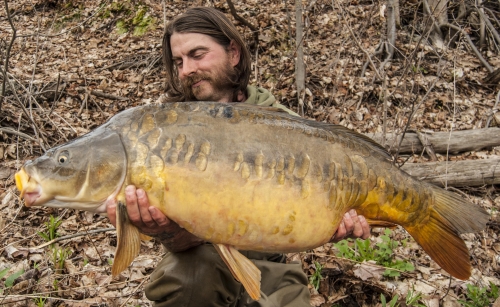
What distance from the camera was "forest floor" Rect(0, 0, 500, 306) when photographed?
263 centimetres

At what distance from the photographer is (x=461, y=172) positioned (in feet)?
11.7

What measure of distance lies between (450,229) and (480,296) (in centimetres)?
79

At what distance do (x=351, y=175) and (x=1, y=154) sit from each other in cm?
317

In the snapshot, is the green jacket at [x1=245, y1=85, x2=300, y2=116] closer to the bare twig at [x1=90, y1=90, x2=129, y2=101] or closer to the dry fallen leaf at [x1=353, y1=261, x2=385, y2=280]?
the dry fallen leaf at [x1=353, y1=261, x2=385, y2=280]

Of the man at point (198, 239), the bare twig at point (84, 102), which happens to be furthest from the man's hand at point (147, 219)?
the bare twig at point (84, 102)

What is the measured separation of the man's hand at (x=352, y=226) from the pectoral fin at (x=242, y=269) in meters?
0.41

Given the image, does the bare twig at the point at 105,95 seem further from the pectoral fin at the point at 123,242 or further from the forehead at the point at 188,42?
the pectoral fin at the point at 123,242

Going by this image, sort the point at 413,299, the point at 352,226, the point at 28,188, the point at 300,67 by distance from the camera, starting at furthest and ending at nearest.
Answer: the point at 300,67, the point at 413,299, the point at 352,226, the point at 28,188

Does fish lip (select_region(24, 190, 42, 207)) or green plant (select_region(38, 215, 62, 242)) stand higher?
fish lip (select_region(24, 190, 42, 207))

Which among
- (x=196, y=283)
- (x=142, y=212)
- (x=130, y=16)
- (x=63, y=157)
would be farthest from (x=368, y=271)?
(x=130, y=16)

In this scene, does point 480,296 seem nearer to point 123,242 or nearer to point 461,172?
point 461,172

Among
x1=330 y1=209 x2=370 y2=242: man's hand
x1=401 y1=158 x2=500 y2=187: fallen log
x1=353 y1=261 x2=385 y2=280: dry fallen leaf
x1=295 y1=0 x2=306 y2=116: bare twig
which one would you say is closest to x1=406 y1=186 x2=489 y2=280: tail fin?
x1=330 y1=209 x2=370 y2=242: man's hand

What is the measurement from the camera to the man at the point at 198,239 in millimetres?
1847

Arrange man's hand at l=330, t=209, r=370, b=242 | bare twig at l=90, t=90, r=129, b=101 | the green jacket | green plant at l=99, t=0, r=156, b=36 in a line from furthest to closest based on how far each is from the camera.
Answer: green plant at l=99, t=0, r=156, b=36 < bare twig at l=90, t=90, r=129, b=101 < the green jacket < man's hand at l=330, t=209, r=370, b=242
